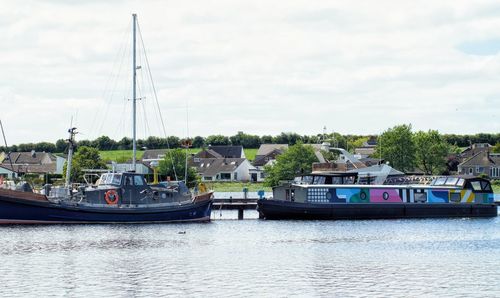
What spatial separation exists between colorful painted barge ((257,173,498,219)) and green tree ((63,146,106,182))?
54.3m

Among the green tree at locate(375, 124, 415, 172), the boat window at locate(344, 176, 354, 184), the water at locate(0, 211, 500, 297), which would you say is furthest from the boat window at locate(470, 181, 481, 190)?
the green tree at locate(375, 124, 415, 172)

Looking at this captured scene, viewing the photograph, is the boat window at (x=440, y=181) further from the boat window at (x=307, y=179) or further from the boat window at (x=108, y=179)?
the boat window at (x=108, y=179)

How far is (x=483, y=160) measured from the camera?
588ft

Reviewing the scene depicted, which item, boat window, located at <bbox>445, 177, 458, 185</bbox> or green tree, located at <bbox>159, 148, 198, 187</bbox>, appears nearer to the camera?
boat window, located at <bbox>445, 177, 458, 185</bbox>

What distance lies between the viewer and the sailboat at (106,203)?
72.2 metres

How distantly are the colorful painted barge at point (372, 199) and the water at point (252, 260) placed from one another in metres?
4.01

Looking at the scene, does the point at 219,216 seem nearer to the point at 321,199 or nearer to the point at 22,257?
the point at 321,199

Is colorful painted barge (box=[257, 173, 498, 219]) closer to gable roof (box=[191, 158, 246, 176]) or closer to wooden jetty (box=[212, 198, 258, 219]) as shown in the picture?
wooden jetty (box=[212, 198, 258, 219])

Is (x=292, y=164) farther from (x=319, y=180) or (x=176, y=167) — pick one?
(x=319, y=180)

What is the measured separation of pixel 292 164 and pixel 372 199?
66276 mm

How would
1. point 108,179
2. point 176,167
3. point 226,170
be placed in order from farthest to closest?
point 226,170
point 176,167
point 108,179

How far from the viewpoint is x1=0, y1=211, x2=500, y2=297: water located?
42.3 meters

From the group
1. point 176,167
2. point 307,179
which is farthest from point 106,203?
point 176,167

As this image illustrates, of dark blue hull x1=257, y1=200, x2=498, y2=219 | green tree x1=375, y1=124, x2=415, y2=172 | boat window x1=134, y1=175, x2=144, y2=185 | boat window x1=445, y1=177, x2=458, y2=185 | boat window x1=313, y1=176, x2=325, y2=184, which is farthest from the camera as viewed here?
green tree x1=375, y1=124, x2=415, y2=172
